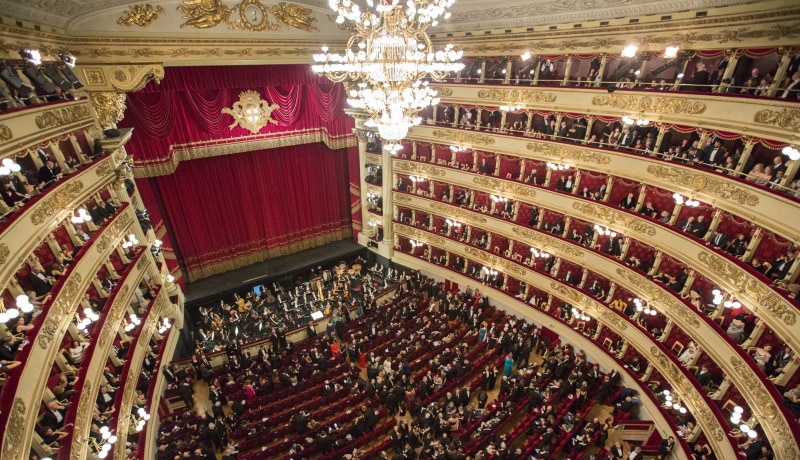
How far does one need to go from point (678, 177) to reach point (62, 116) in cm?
1546

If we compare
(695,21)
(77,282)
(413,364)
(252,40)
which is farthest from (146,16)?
(695,21)

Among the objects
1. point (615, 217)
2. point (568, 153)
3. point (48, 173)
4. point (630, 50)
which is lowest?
point (615, 217)

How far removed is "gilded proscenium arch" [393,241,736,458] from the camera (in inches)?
380

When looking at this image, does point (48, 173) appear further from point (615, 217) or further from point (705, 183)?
point (705, 183)

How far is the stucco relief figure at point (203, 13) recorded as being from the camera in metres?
11.8

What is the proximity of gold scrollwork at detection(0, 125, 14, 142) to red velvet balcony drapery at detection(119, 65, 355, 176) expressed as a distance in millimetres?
6728

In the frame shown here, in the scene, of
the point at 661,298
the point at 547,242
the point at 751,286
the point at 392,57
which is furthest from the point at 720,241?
the point at 392,57

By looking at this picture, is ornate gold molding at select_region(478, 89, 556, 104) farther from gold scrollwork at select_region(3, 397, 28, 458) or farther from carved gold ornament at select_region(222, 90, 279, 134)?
gold scrollwork at select_region(3, 397, 28, 458)

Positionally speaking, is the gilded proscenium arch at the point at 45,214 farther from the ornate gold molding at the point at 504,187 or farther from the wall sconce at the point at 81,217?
the ornate gold molding at the point at 504,187

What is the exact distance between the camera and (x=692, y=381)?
10469 mm

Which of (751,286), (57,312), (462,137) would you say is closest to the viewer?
(57,312)

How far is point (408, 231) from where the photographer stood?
1895 cm

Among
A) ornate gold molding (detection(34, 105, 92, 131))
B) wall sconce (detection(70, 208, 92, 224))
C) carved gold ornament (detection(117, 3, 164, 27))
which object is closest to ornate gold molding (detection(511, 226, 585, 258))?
wall sconce (detection(70, 208, 92, 224))

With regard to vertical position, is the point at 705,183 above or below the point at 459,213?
above
